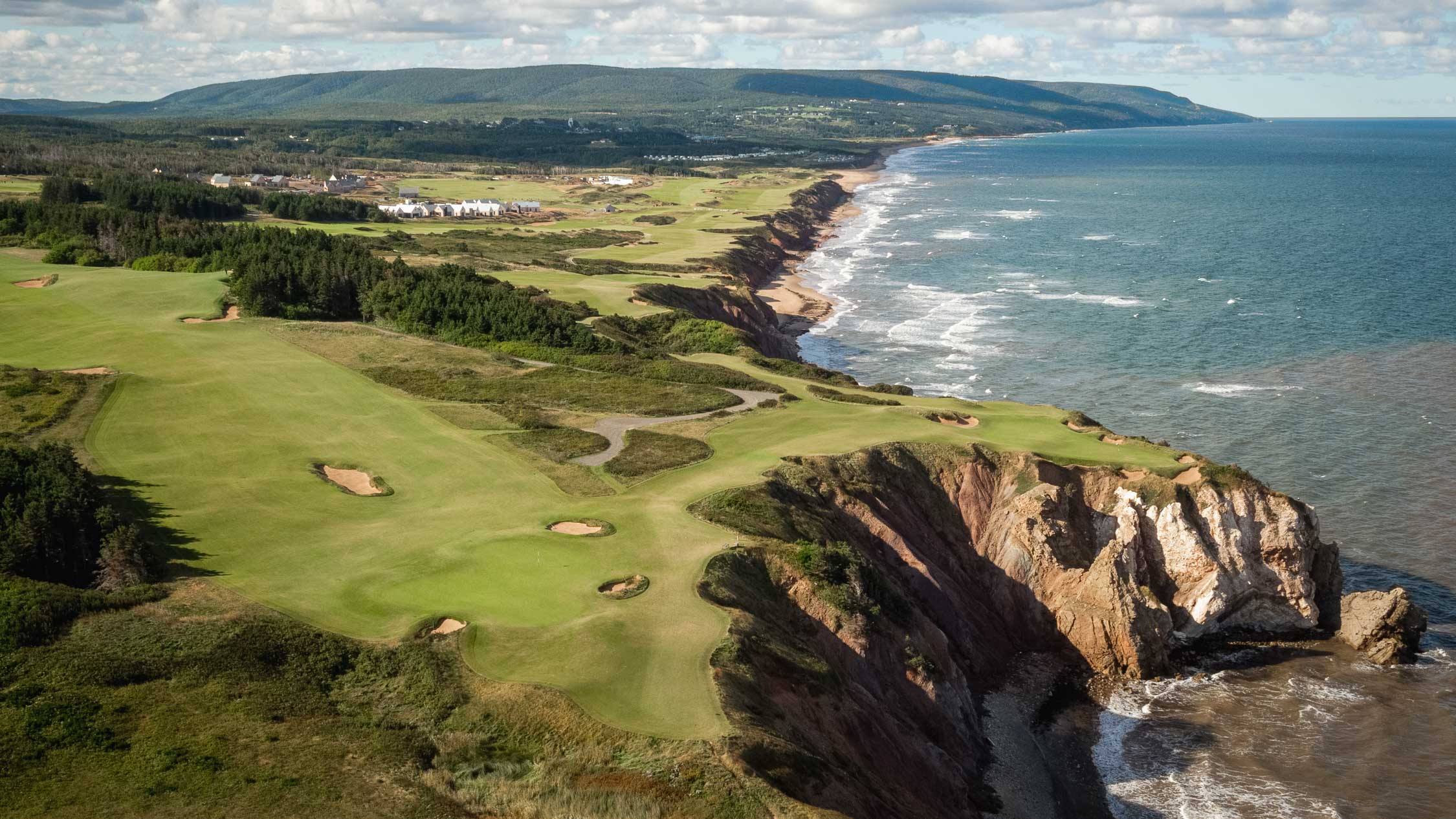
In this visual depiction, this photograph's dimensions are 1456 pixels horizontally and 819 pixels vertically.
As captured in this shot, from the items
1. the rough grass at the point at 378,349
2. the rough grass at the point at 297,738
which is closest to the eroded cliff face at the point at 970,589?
the rough grass at the point at 297,738

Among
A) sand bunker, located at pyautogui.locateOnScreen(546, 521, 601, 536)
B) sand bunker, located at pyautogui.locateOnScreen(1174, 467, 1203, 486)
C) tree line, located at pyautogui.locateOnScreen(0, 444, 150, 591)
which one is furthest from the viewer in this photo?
sand bunker, located at pyautogui.locateOnScreen(1174, 467, 1203, 486)

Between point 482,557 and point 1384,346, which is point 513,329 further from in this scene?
point 1384,346

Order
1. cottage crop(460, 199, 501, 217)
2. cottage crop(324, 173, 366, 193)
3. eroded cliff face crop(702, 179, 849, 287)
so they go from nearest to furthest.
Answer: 1. eroded cliff face crop(702, 179, 849, 287)
2. cottage crop(460, 199, 501, 217)
3. cottage crop(324, 173, 366, 193)

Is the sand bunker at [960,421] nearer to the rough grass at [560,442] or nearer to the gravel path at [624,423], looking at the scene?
the gravel path at [624,423]

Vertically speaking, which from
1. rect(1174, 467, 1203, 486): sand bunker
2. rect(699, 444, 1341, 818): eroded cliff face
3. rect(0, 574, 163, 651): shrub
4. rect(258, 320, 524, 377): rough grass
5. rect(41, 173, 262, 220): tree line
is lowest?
rect(699, 444, 1341, 818): eroded cliff face

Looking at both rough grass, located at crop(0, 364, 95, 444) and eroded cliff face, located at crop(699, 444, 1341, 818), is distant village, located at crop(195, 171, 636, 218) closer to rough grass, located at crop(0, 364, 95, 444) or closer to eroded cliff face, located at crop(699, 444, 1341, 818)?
rough grass, located at crop(0, 364, 95, 444)

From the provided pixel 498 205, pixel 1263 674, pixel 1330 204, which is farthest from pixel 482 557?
pixel 1330 204

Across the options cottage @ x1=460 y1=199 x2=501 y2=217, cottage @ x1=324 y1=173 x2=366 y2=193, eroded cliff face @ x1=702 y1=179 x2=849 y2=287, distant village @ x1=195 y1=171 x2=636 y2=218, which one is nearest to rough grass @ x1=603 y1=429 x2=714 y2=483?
eroded cliff face @ x1=702 y1=179 x2=849 y2=287

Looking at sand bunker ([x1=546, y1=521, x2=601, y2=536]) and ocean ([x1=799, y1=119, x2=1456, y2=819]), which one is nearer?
sand bunker ([x1=546, y1=521, x2=601, y2=536])

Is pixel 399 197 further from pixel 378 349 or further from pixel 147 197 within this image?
pixel 378 349
